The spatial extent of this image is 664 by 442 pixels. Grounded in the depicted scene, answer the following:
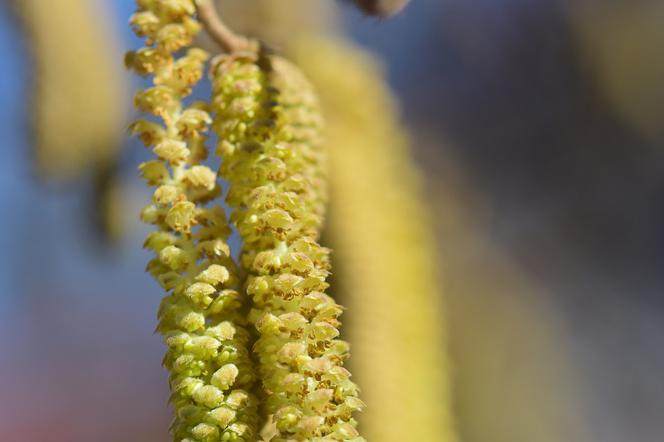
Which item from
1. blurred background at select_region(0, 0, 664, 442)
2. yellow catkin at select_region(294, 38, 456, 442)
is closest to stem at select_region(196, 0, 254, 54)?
yellow catkin at select_region(294, 38, 456, 442)

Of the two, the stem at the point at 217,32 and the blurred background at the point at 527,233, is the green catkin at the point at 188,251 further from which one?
the blurred background at the point at 527,233

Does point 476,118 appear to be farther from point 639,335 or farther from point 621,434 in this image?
point 621,434

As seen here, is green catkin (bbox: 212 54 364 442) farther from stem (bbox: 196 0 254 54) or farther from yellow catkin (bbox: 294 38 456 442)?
yellow catkin (bbox: 294 38 456 442)

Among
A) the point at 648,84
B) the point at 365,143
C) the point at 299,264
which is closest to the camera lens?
the point at 299,264

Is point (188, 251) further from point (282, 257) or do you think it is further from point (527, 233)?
point (527, 233)

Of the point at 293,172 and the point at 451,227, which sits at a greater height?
the point at 293,172

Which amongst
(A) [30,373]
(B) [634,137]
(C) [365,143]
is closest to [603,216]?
(B) [634,137]

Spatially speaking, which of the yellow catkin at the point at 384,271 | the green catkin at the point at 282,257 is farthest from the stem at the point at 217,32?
the yellow catkin at the point at 384,271
